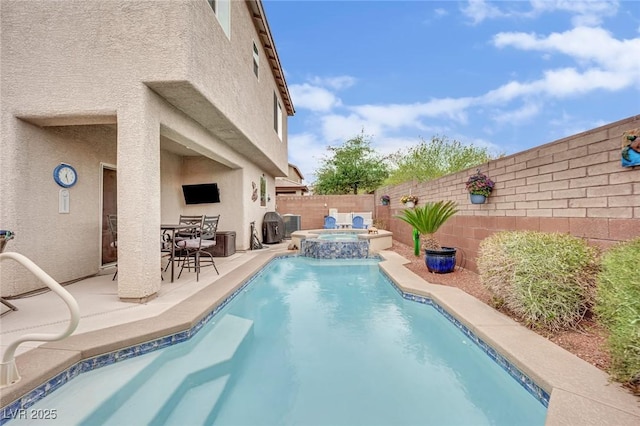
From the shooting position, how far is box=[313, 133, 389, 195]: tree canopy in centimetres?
2372

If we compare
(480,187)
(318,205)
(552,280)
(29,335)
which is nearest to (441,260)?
(480,187)

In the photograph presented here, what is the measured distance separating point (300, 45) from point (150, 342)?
61.2 ft

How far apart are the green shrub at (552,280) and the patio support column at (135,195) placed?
5108mm

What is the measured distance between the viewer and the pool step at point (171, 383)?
2.55 metres

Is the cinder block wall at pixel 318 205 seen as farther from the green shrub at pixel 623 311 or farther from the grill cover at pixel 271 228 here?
the green shrub at pixel 623 311

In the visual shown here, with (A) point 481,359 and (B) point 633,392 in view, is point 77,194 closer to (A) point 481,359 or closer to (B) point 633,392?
(A) point 481,359

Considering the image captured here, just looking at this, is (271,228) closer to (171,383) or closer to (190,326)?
(190,326)

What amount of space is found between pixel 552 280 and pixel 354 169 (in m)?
20.7

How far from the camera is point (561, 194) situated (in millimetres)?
4363

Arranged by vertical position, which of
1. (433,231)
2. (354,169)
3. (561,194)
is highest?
(354,169)

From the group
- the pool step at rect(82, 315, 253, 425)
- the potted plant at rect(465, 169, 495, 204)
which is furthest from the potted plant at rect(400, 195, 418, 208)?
the pool step at rect(82, 315, 253, 425)

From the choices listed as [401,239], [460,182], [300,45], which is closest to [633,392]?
[460,182]

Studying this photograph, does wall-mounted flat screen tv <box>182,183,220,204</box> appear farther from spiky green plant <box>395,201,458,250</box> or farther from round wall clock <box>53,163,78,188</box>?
spiky green plant <box>395,201,458,250</box>

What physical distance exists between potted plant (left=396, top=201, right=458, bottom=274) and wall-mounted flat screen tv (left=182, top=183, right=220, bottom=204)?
5.90 m
